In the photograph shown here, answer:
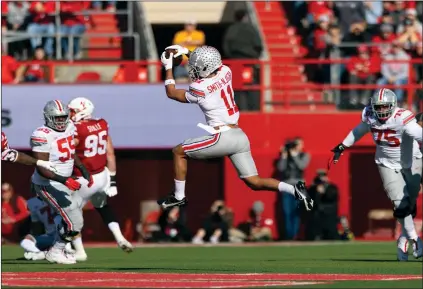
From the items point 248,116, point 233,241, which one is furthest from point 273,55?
point 233,241

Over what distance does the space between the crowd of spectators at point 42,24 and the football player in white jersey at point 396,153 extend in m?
9.93

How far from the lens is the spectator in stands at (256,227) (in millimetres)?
22328

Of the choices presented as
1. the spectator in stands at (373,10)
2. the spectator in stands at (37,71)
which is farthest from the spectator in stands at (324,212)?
the spectator in stands at (37,71)

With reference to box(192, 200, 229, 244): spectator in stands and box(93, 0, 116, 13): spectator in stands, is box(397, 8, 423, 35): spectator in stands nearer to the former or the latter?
box(192, 200, 229, 244): spectator in stands

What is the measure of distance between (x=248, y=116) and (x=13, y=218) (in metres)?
4.14

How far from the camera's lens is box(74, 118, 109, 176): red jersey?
15.5 metres

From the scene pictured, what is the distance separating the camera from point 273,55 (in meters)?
24.8

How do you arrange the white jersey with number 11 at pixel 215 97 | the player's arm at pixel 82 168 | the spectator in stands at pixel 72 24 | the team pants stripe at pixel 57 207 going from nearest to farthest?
the white jersey with number 11 at pixel 215 97
the team pants stripe at pixel 57 207
the player's arm at pixel 82 168
the spectator in stands at pixel 72 24

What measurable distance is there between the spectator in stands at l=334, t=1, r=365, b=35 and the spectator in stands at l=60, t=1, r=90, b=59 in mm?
4513

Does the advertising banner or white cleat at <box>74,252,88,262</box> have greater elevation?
the advertising banner

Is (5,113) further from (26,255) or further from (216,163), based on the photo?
(26,255)

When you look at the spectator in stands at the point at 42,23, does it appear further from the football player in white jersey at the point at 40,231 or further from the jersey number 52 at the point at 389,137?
the jersey number 52 at the point at 389,137

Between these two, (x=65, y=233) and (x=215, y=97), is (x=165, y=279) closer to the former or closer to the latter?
(x=215, y=97)

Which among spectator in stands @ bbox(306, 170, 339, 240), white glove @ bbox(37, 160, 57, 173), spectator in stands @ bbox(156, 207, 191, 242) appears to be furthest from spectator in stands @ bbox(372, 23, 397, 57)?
white glove @ bbox(37, 160, 57, 173)
